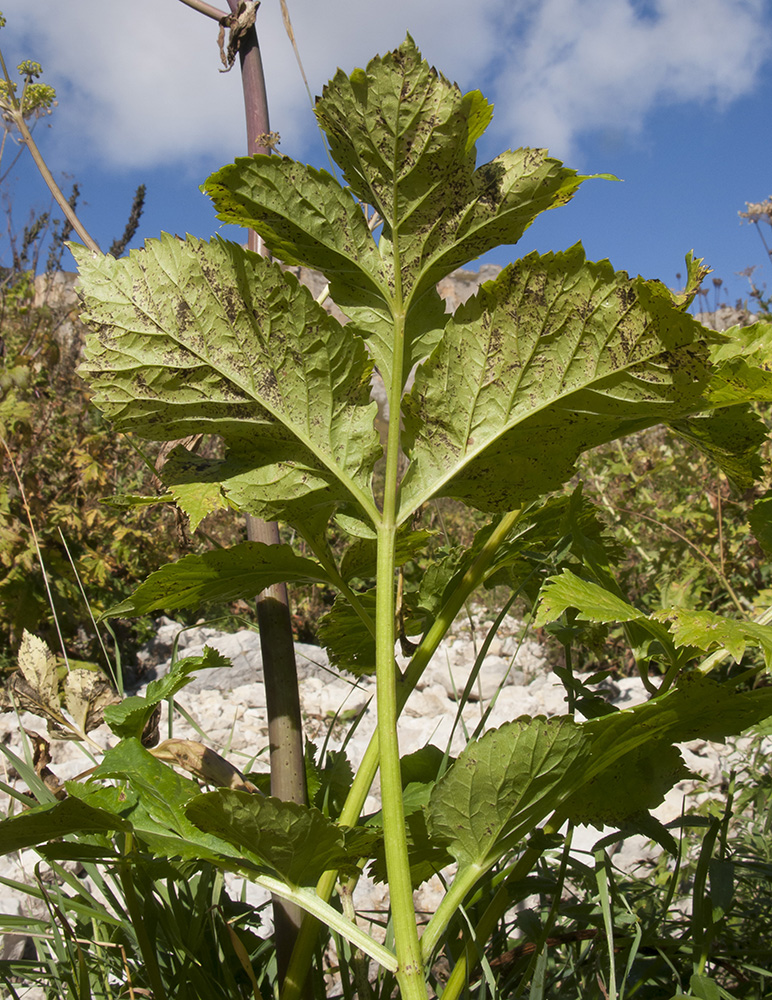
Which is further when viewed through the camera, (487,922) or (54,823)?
(487,922)

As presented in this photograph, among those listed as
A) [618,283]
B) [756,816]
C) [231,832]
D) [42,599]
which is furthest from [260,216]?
[42,599]

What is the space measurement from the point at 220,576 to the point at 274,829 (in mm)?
271

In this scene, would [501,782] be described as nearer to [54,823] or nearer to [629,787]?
[629,787]

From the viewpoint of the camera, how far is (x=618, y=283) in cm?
63

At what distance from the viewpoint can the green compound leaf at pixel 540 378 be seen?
631 mm

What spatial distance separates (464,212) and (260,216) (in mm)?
195

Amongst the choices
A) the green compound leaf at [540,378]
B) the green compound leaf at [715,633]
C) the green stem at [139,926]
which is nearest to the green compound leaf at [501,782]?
the green compound leaf at [715,633]

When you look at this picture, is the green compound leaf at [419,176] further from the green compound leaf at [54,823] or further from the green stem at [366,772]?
the green compound leaf at [54,823]

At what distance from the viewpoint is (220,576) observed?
2.43 ft

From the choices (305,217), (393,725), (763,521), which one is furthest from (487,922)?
(305,217)

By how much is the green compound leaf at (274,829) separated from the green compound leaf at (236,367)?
261 mm

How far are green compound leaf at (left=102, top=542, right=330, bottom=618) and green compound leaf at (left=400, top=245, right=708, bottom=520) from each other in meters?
0.15

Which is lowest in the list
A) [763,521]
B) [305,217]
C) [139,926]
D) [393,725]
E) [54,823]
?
[139,926]

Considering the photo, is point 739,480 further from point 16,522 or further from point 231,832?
point 16,522
